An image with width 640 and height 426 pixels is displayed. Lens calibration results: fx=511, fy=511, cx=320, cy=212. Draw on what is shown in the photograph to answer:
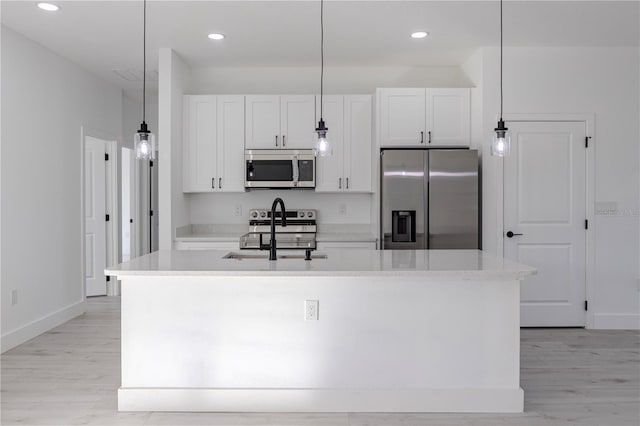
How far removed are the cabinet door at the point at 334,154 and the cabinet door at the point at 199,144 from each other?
1.08 m

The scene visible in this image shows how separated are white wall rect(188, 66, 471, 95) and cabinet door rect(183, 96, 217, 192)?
37 centimetres

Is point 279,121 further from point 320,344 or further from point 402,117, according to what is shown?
point 320,344

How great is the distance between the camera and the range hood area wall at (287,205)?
5.57 metres

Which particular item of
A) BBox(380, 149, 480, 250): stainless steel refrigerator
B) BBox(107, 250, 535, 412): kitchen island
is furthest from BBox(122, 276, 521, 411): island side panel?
BBox(380, 149, 480, 250): stainless steel refrigerator

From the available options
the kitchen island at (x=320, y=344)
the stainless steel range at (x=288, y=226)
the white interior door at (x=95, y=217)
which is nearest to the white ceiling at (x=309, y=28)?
the white interior door at (x=95, y=217)

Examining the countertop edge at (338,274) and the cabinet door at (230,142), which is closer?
the countertop edge at (338,274)

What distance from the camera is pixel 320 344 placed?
287 centimetres

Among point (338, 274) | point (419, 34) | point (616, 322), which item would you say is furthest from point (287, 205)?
point (616, 322)

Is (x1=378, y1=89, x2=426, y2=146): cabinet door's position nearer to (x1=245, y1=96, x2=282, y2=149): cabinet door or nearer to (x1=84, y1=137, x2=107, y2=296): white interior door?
(x1=245, y1=96, x2=282, y2=149): cabinet door

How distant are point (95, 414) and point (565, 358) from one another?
3.26m

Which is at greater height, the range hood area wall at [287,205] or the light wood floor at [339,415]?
the range hood area wall at [287,205]

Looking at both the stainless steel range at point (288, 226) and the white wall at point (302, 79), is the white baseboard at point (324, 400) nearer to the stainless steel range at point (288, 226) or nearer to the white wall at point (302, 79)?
the stainless steel range at point (288, 226)

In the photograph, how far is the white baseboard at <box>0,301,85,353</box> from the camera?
411cm

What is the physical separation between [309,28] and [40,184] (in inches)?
109
